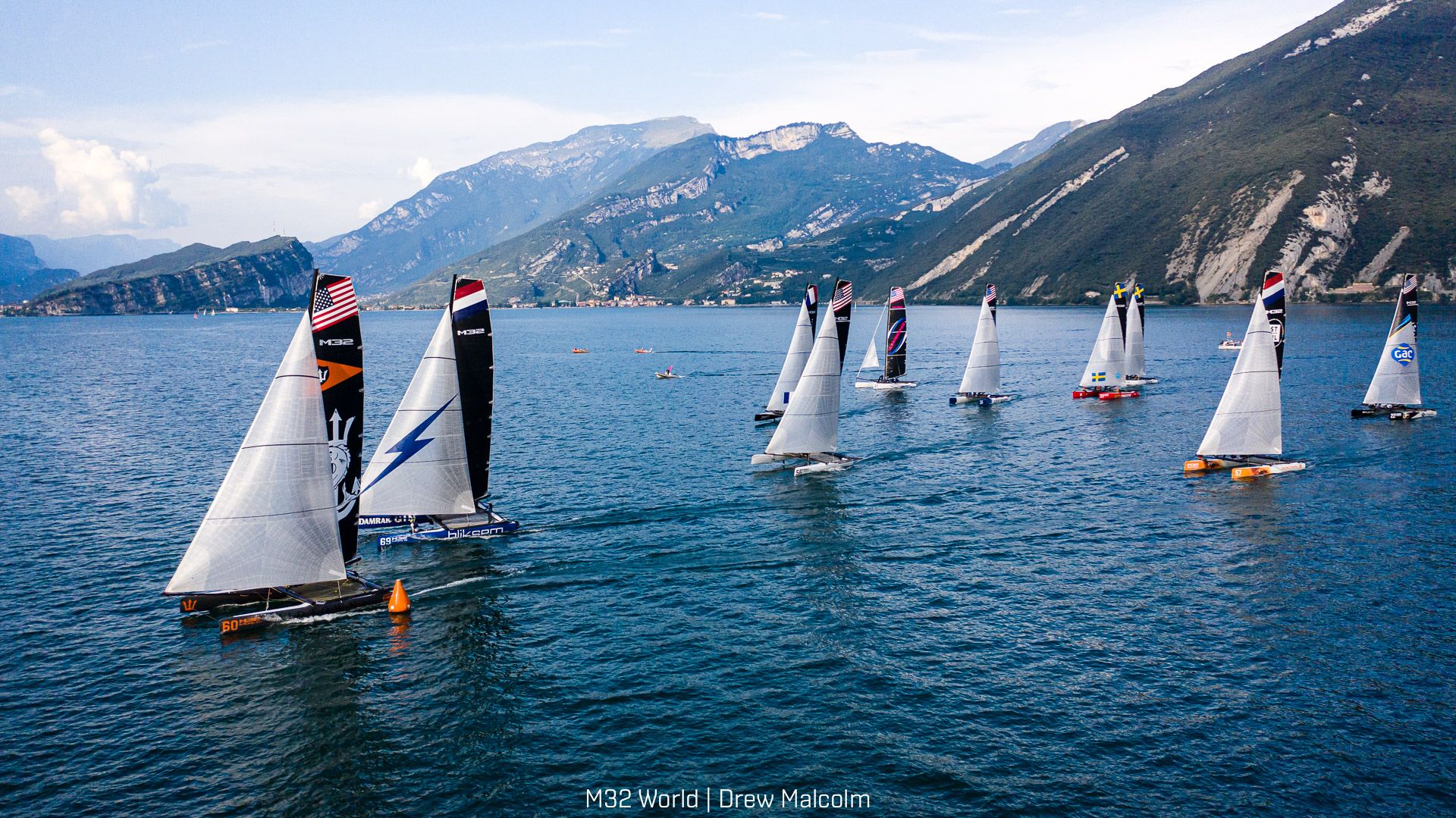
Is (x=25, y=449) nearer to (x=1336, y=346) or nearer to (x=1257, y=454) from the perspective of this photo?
(x=1257, y=454)

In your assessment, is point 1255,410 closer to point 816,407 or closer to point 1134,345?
point 816,407

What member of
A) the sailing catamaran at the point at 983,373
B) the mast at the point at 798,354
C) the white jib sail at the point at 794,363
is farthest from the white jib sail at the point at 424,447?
the sailing catamaran at the point at 983,373

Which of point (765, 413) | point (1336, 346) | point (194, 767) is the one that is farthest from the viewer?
point (1336, 346)

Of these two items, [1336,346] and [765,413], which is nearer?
[765,413]

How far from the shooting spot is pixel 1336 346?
535 feet

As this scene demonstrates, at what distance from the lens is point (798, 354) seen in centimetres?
9406

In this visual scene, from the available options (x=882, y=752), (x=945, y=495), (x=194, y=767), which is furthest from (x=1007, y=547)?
(x=194, y=767)

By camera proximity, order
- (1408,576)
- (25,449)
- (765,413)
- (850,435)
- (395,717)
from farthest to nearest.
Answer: (765,413) < (850,435) < (25,449) < (1408,576) < (395,717)

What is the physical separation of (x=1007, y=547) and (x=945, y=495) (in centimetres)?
1262

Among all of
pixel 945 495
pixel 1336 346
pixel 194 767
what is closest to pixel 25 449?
pixel 194 767

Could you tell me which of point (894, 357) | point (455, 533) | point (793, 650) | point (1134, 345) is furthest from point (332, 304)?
point (1134, 345)

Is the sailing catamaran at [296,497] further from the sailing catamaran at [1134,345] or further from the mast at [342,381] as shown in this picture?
the sailing catamaran at [1134,345]

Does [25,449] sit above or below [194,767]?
above

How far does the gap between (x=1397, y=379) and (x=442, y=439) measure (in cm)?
9629
